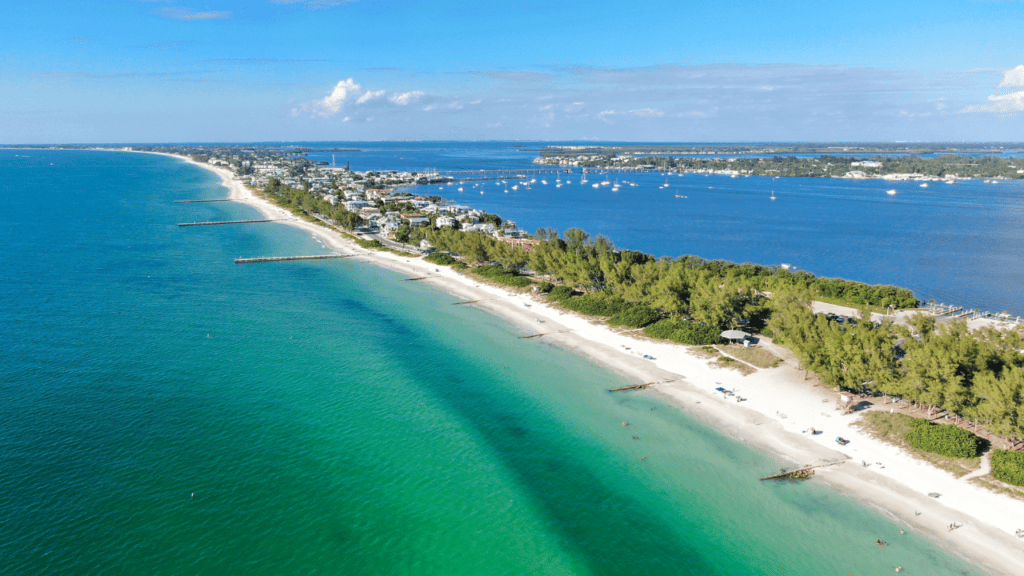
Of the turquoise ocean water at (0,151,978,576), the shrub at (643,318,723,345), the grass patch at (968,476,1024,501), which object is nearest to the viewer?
the turquoise ocean water at (0,151,978,576)

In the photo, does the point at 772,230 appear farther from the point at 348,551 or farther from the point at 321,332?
the point at 348,551

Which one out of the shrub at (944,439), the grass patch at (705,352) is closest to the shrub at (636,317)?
the grass patch at (705,352)

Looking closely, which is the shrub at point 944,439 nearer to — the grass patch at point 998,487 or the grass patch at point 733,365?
the grass patch at point 998,487

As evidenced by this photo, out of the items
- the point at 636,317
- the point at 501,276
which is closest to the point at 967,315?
the point at 636,317

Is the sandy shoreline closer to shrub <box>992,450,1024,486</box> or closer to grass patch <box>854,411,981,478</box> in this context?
grass patch <box>854,411,981,478</box>

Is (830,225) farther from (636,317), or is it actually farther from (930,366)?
(930,366)

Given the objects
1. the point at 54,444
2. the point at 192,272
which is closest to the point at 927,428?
the point at 54,444

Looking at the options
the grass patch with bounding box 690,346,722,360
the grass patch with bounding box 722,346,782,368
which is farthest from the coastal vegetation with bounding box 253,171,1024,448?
the grass patch with bounding box 722,346,782,368
